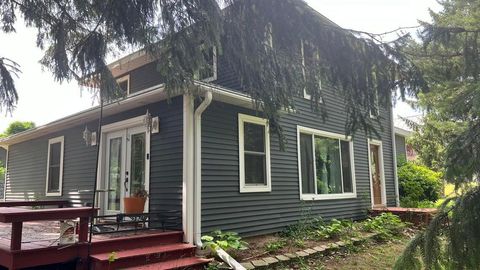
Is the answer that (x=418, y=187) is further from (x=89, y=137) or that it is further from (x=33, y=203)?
(x=33, y=203)

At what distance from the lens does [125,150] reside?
742 cm

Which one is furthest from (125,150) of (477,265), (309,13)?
(477,265)

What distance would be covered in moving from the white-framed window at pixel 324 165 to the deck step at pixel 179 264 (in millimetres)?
3545

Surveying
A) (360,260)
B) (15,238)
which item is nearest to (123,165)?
(15,238)

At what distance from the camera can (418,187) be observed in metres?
12.2

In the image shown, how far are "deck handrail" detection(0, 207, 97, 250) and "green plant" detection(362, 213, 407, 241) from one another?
5.61 metres

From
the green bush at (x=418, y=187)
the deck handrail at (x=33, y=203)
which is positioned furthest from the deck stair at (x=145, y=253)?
the green bush at (x=418, y=187)

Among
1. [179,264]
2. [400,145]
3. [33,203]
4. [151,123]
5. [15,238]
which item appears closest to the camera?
[15,238]

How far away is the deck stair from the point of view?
4754mm

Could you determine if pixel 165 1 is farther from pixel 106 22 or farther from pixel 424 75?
pixel 424 75

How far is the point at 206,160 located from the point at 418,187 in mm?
8600

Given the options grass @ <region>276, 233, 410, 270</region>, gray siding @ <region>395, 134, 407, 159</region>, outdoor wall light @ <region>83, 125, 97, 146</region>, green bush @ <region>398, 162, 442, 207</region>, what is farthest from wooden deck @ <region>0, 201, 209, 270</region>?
gray siding @ <region>395, 134, 407, 159</region>

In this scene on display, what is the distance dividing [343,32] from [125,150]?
16.6 feet

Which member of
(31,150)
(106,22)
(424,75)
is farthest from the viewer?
(31,150)
